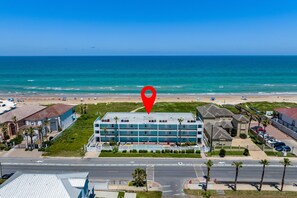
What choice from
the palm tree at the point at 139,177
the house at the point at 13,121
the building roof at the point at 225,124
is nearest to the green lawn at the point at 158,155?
the palm tree at the point at 139,177

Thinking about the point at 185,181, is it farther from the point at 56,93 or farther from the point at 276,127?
the point at 56,93

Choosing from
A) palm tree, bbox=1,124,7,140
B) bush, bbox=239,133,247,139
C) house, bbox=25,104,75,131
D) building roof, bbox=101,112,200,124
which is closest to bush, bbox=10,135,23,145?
palm tree, bbox=1,124,7,140

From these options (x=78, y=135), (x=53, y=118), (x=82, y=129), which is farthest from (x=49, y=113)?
(x=78, y=135)

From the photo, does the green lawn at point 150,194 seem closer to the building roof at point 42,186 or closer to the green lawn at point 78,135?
the building roof at point 42,186

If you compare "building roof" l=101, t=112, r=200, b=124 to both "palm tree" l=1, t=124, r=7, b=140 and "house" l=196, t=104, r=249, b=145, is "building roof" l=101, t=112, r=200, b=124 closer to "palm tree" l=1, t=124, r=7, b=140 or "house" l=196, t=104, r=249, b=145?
"house" l=196, t=104, r=249, b=145

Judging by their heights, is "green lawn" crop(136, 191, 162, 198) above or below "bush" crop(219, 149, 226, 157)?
below

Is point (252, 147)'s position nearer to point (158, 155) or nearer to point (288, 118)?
point (288, 118)
